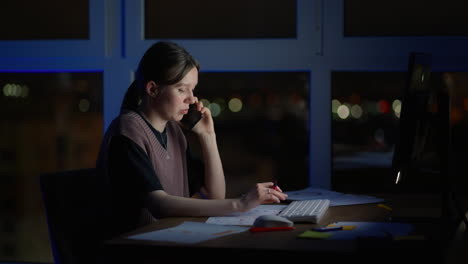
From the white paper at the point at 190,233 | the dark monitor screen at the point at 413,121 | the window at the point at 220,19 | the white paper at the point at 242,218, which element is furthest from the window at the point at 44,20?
the dark monitor screen at the point at 413,121

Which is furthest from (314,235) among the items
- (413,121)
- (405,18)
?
(405,18)

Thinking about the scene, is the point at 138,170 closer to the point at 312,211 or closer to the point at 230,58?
the point at 312,211

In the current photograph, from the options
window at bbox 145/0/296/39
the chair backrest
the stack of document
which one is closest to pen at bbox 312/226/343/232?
the stack of document

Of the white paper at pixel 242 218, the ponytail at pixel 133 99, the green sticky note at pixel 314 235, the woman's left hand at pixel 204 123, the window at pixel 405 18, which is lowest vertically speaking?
the white paper at pixel 242 218

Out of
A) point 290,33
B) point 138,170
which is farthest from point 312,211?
point 290,33

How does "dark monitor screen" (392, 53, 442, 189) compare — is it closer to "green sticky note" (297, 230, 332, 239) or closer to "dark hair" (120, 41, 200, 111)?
"green sticky note" (297, 230, 332, 239)

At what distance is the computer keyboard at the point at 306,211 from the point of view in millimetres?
1385

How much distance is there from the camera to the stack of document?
70.2 inches

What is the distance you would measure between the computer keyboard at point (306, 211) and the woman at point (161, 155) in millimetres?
56

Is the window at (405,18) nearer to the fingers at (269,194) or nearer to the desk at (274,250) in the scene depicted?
the fingers at (269,194)

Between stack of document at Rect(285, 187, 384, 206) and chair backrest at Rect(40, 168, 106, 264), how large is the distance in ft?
2.20

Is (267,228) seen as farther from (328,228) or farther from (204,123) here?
(204,123)

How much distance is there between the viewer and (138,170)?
157 cm

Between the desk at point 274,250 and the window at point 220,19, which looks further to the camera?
the window at point 220,19
